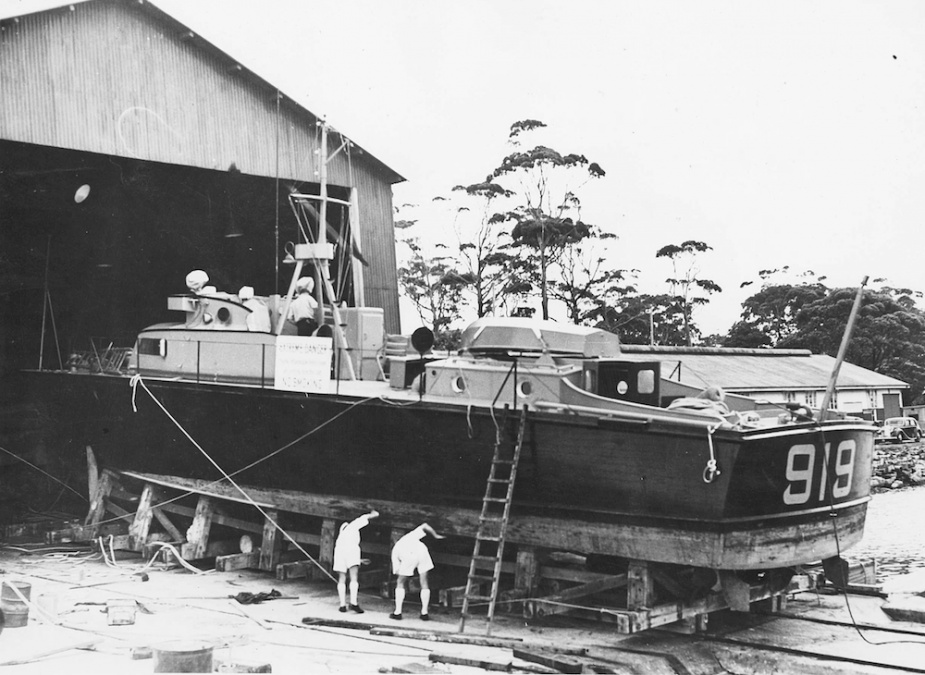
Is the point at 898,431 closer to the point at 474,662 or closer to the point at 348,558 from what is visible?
the point at 348,558

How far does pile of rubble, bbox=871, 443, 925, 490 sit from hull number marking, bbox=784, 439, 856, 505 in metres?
12.0

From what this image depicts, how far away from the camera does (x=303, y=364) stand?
10172 mm

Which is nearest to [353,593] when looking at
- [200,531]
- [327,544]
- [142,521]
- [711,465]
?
[327,544]

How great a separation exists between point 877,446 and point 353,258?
21267 millimetres

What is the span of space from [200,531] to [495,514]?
14.8 ft

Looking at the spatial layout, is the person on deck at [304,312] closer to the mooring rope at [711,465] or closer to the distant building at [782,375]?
the mooring rope at [711,465]

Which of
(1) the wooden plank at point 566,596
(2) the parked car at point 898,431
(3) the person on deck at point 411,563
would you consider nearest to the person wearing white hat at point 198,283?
(3) the person on deck at point 411,563

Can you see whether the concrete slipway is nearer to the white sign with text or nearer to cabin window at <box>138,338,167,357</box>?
the white sign with text

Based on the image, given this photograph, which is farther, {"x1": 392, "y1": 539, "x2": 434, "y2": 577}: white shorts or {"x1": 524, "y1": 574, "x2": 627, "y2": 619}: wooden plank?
{"x1": 392, "y1": 539, "x2": 434, "y2": 577}: white shorts

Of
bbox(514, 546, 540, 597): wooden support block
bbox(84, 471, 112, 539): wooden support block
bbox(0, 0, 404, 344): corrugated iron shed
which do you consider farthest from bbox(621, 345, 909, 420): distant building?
bbox(514, 546, 540, 597): wooden support block

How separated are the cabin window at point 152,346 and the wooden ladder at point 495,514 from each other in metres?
5.65

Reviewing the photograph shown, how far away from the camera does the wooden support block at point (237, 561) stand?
1070cm

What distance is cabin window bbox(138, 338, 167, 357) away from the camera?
12.4m

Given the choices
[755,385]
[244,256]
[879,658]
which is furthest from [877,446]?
[879,658]
